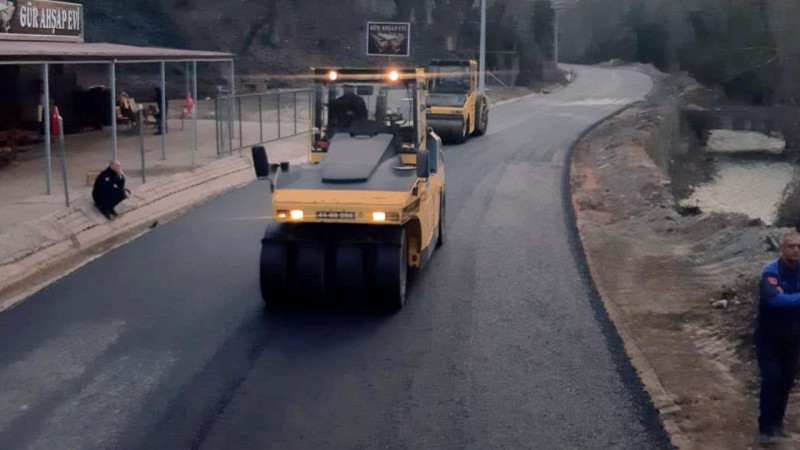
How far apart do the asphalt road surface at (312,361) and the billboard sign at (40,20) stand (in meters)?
11.2

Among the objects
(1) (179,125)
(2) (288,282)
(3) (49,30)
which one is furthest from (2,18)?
(2) (288,282)

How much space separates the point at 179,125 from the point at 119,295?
24.4 m

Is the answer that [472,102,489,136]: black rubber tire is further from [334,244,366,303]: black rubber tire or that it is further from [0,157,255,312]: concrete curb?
[334,244,366,303]: black rubber tire

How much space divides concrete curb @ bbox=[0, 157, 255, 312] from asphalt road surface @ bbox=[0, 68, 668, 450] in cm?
47

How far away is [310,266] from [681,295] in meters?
5.20

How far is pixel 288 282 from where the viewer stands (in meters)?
12.2

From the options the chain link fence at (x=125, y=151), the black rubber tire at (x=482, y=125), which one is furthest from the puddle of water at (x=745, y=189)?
the chain link fence at (x=125, y=151)

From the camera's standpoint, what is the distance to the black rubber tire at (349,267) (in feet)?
39.5

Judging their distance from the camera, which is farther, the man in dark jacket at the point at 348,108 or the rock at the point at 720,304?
the man in dark jacket at the point at 348,108

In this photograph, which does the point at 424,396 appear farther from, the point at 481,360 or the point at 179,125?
the point at 179,125

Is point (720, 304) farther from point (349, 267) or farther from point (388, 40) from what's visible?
point (388, 40)

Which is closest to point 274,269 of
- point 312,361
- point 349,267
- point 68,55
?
point 349,267

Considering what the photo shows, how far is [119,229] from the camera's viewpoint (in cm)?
1817

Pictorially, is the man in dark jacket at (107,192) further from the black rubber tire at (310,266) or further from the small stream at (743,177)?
the small stream at (743,177)
